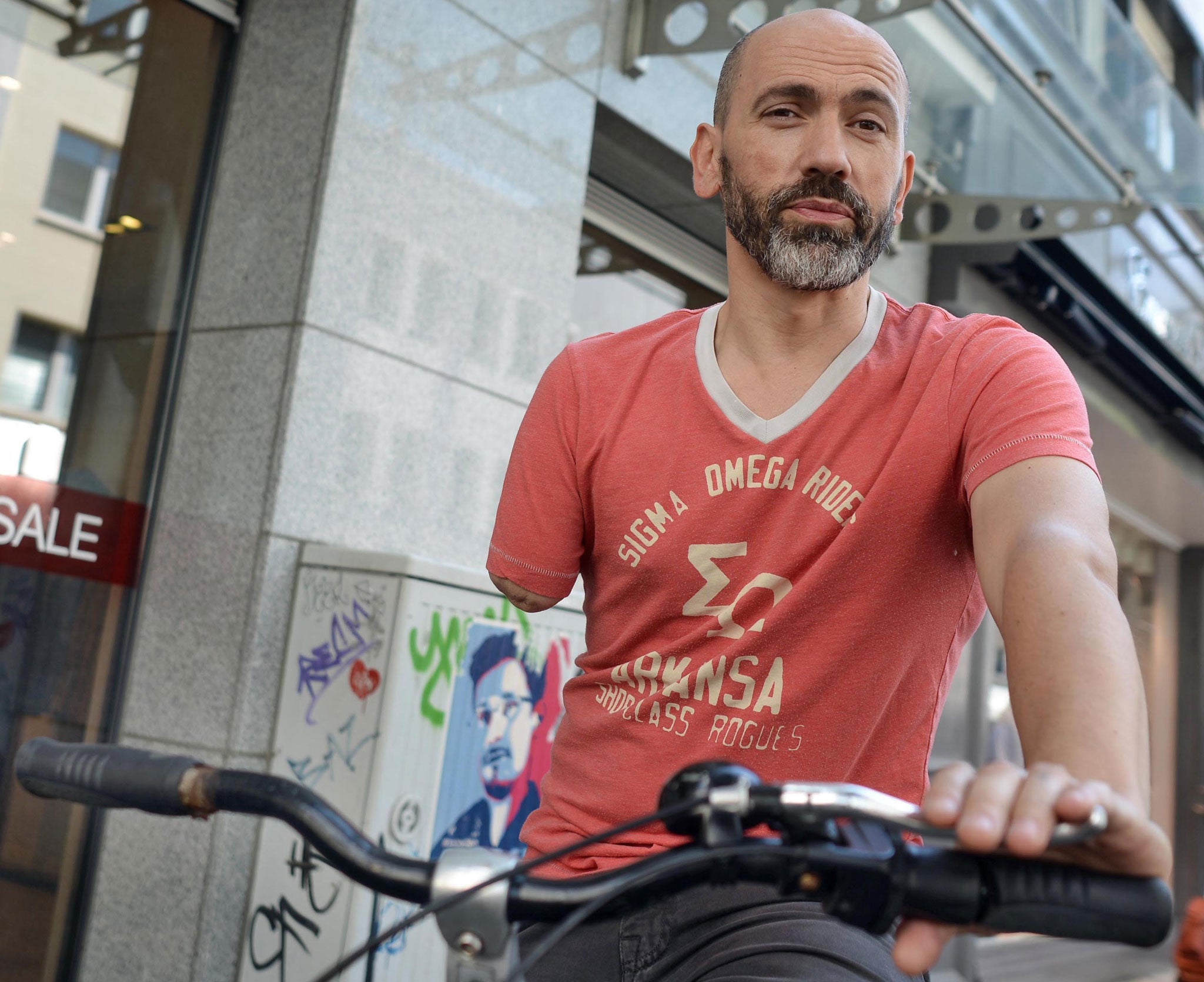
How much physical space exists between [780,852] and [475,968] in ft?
0.93

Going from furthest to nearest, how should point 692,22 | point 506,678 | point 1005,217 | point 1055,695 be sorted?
1. point 1005,217
2. point 692,22
3. point 506,678
4. point 1055,695

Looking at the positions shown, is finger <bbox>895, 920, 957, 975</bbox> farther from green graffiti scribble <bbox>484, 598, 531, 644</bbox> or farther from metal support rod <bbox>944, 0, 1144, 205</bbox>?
metal support rod <bbox>944, 0, 1144, 205</bbox>

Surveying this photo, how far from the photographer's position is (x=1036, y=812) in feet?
2.83

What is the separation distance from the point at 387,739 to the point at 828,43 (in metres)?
2.34

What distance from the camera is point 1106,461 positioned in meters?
11.4

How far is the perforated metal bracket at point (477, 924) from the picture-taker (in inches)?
40.2

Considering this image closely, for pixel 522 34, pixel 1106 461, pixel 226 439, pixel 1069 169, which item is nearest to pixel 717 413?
pixel 226 439

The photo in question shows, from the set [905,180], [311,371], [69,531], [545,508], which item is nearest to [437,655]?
[311,371]

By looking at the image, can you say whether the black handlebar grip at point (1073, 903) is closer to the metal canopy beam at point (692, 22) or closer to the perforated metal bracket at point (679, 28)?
the metal canopy beam at point (692, 22)

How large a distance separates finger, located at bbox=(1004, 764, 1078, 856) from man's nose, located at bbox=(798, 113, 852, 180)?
48.9 inches

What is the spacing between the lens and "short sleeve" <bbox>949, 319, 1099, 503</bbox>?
1.54 meters

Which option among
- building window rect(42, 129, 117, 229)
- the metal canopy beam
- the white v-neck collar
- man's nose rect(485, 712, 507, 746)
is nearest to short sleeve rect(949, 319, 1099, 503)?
the white v-neck collar

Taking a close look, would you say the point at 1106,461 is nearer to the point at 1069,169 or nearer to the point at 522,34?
the point at 1069,169

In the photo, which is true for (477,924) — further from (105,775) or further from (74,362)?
(74,362)
